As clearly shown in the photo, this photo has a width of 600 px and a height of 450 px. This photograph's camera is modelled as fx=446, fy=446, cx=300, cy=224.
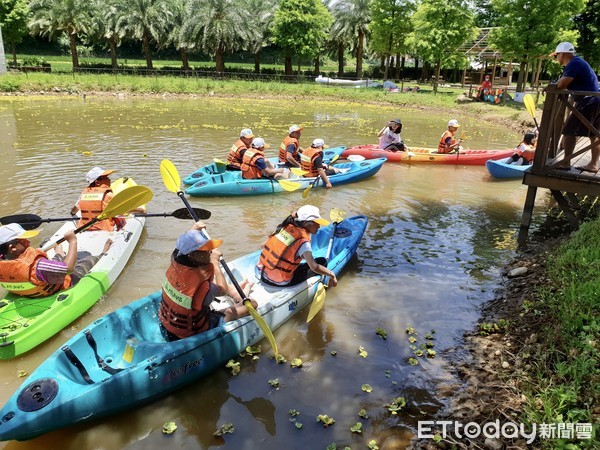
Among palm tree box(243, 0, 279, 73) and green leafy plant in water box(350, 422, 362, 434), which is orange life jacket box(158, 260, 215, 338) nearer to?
green leafy plant in water box(350, 422, 362, 434)

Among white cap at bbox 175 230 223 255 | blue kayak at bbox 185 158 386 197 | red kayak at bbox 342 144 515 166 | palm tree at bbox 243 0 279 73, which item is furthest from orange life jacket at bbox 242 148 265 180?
palm tree at bbox 243 0 279 73

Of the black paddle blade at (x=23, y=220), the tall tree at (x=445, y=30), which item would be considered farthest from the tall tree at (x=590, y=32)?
the black paddle blade at (x=23, y=220)

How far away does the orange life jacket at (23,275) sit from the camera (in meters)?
5.02

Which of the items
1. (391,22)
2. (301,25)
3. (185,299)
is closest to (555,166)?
(185,299)

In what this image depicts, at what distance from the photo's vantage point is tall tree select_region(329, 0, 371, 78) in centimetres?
3975

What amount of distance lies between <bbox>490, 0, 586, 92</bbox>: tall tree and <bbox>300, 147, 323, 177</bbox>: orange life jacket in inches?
803

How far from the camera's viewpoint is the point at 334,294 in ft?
21.7

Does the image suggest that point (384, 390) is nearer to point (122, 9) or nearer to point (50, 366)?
point (50, 366)

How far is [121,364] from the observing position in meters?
4.52

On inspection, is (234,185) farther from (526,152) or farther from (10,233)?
(526,152)

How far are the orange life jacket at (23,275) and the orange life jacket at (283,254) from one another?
2685 millimetres

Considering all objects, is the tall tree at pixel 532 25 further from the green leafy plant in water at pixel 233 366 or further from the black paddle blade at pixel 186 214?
the green leafy plant in water at pixel 233 366

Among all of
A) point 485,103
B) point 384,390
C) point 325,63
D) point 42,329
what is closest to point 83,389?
point 42,329

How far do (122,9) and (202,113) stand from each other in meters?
18.6
